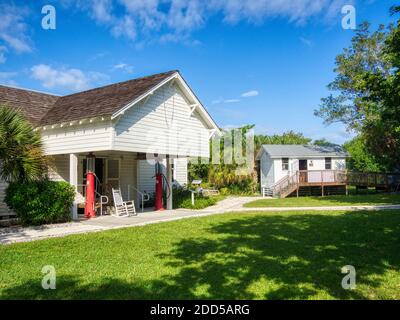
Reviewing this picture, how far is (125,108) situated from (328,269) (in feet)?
30.6

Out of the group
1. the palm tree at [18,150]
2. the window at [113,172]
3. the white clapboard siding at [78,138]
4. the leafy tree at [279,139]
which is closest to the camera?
the palm tree at [18,150]

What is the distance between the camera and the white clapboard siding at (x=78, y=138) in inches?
509

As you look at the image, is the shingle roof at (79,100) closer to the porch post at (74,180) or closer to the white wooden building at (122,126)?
the white wooden building at (122,126)

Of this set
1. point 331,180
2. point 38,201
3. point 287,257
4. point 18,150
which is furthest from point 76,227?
point 331,180

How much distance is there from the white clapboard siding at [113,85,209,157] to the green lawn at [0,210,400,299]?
4.09 m

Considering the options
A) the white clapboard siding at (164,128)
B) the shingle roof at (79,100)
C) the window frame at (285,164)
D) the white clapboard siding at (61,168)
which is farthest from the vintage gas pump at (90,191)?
the window frame at (285,164)

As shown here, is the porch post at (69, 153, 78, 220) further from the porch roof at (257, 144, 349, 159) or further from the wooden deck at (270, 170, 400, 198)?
the porch roof at (257, 144, 349, 159)

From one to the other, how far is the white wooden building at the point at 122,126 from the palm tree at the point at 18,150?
206cm

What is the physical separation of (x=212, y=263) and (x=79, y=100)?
12.4 m

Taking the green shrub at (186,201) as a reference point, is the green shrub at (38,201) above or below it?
above

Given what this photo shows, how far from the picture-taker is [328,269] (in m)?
6.38

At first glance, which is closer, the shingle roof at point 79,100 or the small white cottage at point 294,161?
the shingle roof at point 79,100

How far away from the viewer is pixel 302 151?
1332 inches

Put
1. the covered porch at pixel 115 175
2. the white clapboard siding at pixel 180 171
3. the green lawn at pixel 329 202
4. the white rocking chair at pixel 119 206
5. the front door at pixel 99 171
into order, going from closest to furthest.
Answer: the white rocking chair at pixel 119 206
the covered porch at pixel 115 175
the front door at pixel 99 171
the green lawn at pixel 329 202
the white clapboard siding at pixel 180 171
